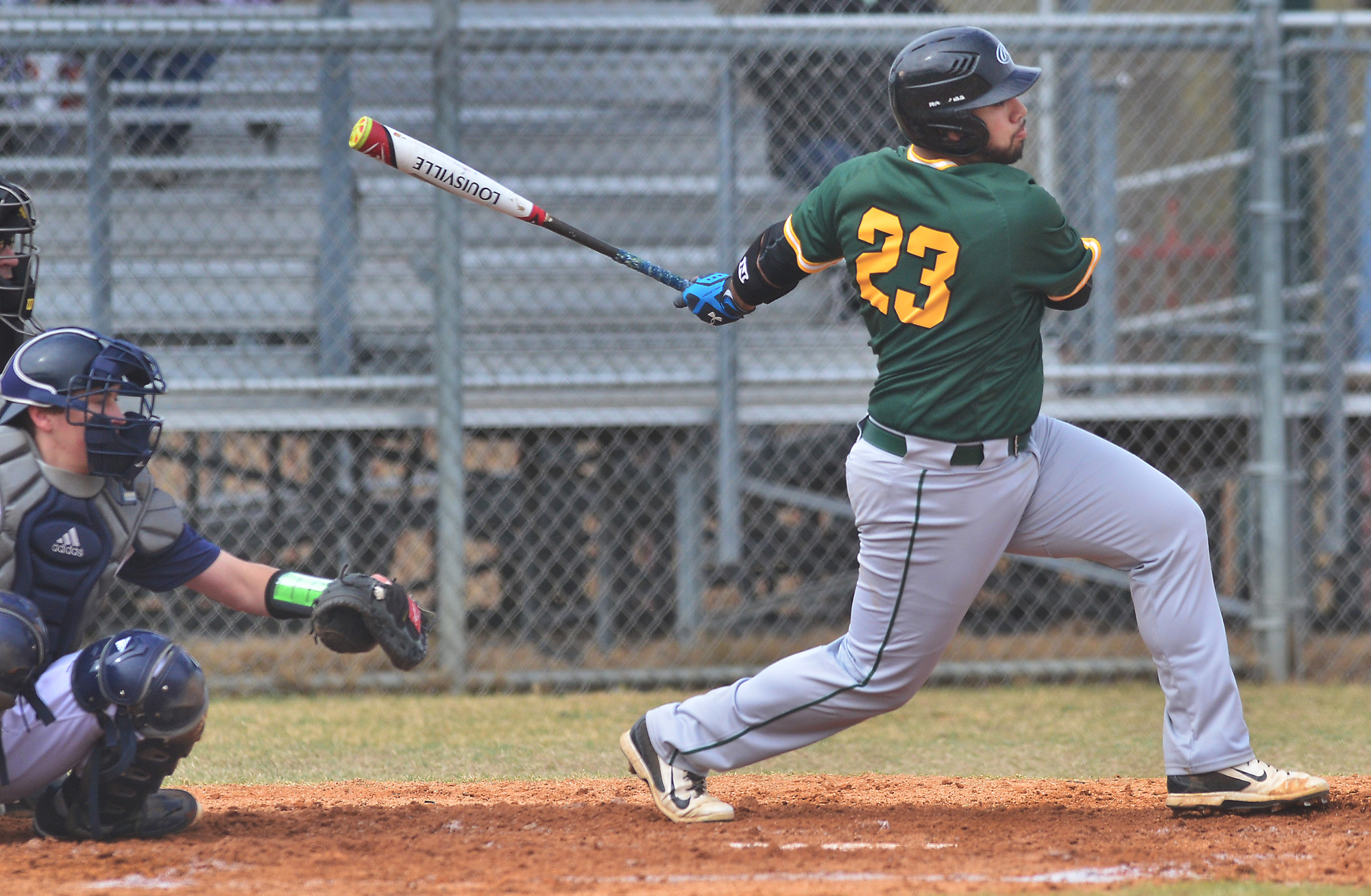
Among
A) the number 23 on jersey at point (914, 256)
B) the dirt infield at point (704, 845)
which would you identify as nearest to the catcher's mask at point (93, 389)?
the dirt infield at point (704, 845)

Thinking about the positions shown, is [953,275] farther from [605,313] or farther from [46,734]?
[605,313]

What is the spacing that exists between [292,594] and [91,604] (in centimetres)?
41

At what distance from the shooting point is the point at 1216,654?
10.1ft

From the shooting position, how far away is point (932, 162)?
9.68ft

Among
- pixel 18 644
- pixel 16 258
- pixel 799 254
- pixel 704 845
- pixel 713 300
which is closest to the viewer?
pixel 18 644

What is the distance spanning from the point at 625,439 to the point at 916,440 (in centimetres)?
334

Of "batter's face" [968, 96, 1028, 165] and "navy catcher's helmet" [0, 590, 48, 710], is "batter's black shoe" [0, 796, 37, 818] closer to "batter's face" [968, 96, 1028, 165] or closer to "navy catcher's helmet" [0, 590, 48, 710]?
"navy catcher's helmet" [0, 590, 48, 710]

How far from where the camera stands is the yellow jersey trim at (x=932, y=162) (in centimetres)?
292

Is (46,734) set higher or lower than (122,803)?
higher


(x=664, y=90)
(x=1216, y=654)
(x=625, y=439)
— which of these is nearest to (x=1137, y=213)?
(x=664, y=90)

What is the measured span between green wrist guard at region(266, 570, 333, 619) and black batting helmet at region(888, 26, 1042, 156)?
5.26 ft

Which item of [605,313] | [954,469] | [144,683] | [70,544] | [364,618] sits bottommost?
[144,683]

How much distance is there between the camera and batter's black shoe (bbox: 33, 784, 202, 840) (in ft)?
9.71

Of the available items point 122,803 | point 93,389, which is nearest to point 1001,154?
point 93,389
